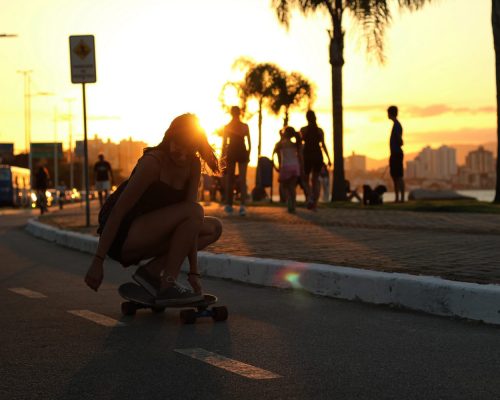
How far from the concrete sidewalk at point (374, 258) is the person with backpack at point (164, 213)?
167 centimetres

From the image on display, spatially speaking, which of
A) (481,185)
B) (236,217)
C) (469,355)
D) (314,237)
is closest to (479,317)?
(469,355)

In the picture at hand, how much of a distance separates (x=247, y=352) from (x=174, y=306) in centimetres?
138

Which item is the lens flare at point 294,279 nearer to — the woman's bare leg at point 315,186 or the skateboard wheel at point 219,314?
the skateboard wheel at point 219,314

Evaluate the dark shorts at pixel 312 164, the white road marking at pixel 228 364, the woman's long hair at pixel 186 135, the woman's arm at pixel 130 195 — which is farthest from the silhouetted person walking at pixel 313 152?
the white road marking at pixel 228 364

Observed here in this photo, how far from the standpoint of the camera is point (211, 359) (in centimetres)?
528

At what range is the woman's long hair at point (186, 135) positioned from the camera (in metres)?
6.70

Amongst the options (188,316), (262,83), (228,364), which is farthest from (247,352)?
(262,83)

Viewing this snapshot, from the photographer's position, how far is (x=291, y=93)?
70875 mm

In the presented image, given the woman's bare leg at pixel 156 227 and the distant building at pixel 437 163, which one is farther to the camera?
the distant building at pixel 437 163

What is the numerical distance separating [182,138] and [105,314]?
57.6 inches

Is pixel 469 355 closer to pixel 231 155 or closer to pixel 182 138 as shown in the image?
pixel 182 138

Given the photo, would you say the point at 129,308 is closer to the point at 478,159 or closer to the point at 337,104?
the point at 337,104

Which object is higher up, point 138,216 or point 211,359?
point 138,216

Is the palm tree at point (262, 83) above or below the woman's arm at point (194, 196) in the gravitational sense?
above
